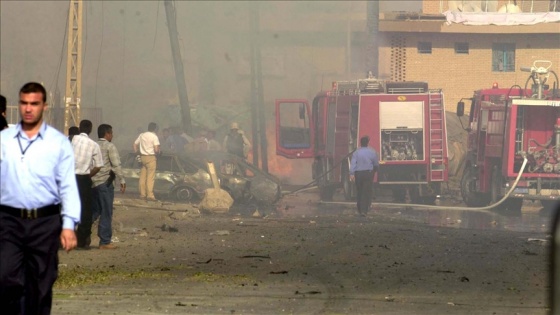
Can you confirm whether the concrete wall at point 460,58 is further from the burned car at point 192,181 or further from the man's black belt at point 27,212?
the man's black belt at point 27,212

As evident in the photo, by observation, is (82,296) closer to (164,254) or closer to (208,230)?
(164,254)

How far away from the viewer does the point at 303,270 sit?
12.4 m

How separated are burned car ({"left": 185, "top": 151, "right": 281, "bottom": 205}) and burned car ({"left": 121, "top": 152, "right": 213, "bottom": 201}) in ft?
1.03

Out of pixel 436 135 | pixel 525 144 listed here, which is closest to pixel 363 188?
pixel 525 144

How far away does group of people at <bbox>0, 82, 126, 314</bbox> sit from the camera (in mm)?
6605

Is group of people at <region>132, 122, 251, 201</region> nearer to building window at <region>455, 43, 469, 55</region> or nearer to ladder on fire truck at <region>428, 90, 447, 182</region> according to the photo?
ladder on fire truck at <region>428, 90, 447, 182</region>

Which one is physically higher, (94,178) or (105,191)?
(94,178)

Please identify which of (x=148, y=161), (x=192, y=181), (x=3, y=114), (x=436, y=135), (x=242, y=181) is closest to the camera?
(x=3, y=114)

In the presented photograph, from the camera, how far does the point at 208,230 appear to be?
727 inches

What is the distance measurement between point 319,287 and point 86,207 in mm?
4302

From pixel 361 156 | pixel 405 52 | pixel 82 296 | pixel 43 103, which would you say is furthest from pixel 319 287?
pixel 405 52

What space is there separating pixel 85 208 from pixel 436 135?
52.0 ft

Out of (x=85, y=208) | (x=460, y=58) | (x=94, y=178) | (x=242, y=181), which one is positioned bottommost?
(x=242, y=181)

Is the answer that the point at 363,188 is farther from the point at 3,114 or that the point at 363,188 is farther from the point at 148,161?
the point at 3,114
